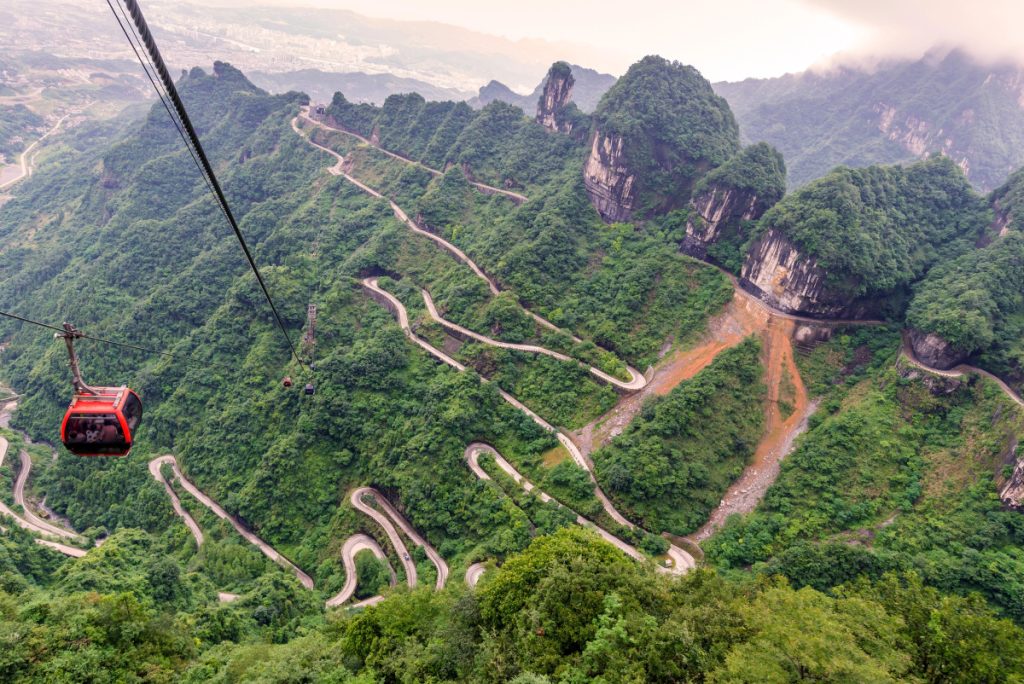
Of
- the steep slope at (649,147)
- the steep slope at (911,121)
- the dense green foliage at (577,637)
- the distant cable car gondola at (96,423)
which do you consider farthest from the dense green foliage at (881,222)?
the steep slope at (911,121)

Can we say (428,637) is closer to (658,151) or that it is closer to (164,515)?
(164,515)

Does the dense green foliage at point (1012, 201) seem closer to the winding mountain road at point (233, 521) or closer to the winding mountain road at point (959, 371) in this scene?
the winding mountain road at point (959, 371)

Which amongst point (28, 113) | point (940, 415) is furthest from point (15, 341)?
point (28, 113)

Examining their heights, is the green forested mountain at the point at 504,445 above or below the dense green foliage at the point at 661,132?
below

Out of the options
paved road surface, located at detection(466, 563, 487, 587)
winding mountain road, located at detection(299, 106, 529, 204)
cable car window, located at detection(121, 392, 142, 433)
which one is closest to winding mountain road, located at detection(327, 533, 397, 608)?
paved road surface, located at detection(466, 563, 487, 587)

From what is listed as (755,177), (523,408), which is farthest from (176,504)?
(755,177)
